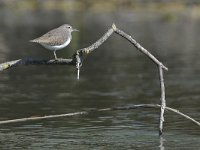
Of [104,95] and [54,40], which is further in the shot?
[104,95]

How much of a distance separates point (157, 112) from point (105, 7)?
78347 millimetres

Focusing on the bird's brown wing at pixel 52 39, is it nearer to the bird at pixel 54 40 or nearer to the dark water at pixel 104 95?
the bird at pixel 54 40

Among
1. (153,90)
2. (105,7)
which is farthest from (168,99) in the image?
(105,7)

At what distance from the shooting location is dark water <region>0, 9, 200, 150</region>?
19.2 meters

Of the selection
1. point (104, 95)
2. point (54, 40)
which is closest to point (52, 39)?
point (54, 40)

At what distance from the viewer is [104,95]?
92.9 ft

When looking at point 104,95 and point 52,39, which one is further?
point 104,95

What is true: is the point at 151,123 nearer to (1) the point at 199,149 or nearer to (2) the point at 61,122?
(2) the point at 61,122

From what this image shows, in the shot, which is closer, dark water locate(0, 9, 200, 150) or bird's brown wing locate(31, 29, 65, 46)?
bird's brown wing locate(31, 29, 65, 46)

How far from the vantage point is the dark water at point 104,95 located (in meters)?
19.2

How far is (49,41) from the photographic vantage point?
58.4 ft

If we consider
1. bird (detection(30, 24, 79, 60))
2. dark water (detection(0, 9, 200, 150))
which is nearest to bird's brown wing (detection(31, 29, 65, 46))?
bird (detection(30, 24, 79, 60))

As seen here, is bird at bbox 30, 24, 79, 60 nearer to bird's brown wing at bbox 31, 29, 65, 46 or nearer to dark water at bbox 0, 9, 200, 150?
bird's brown wing at bbox 31, 29, 65, 46

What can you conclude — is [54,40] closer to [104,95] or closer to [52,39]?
[52,39]
